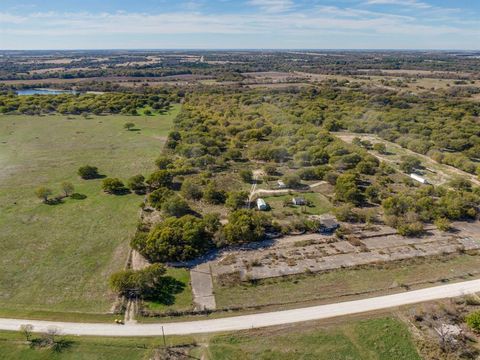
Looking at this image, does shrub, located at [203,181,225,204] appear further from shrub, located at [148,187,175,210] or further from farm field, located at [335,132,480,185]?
farm field, located at [335,132,480,185]

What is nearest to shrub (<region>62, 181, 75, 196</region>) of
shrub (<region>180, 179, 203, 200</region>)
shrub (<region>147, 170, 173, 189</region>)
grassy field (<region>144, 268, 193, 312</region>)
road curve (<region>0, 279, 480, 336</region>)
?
shrub (<region>147, 170, 173, 189</region>)

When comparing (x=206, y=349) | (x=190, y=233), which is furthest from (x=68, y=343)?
(x=190, y=233)

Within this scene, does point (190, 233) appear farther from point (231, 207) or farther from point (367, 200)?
point (367, 200)

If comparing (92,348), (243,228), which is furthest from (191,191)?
(92,348)

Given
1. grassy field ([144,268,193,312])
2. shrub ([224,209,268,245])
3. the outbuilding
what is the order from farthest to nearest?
1. the outbuilding
2. shrub ([224,209,268,245])
3. grassy field ([144,268,193,312])

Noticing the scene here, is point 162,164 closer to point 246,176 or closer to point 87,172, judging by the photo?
point 87,172

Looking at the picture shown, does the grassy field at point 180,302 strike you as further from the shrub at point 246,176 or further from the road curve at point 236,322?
the shrub at point 246,176
